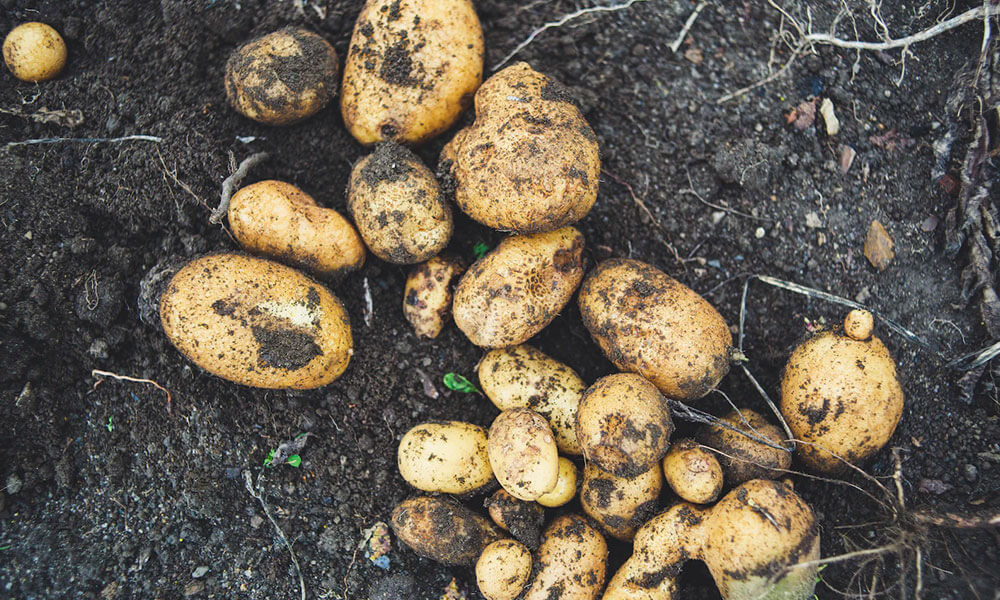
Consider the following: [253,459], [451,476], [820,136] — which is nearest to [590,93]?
[820,136]

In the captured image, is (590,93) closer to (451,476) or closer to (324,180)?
(324,180)

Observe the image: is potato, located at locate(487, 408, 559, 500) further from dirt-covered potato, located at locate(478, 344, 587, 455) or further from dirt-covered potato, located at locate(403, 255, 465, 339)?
dirt-covered potato, located at locate(403, 255, 465, 339)

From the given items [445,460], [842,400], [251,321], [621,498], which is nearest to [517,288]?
[445,460]

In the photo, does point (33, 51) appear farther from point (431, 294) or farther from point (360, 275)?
point (431, 294)

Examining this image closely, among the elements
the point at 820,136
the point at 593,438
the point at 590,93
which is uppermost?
the point at 590,93

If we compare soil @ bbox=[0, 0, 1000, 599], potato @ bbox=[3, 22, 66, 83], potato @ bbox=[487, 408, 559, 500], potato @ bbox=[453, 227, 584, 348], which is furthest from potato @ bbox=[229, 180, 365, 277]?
potato @ bbox=[3, 22, 66, 83]

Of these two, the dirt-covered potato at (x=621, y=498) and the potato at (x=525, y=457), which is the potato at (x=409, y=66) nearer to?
the potato at (x=525, y=457)
